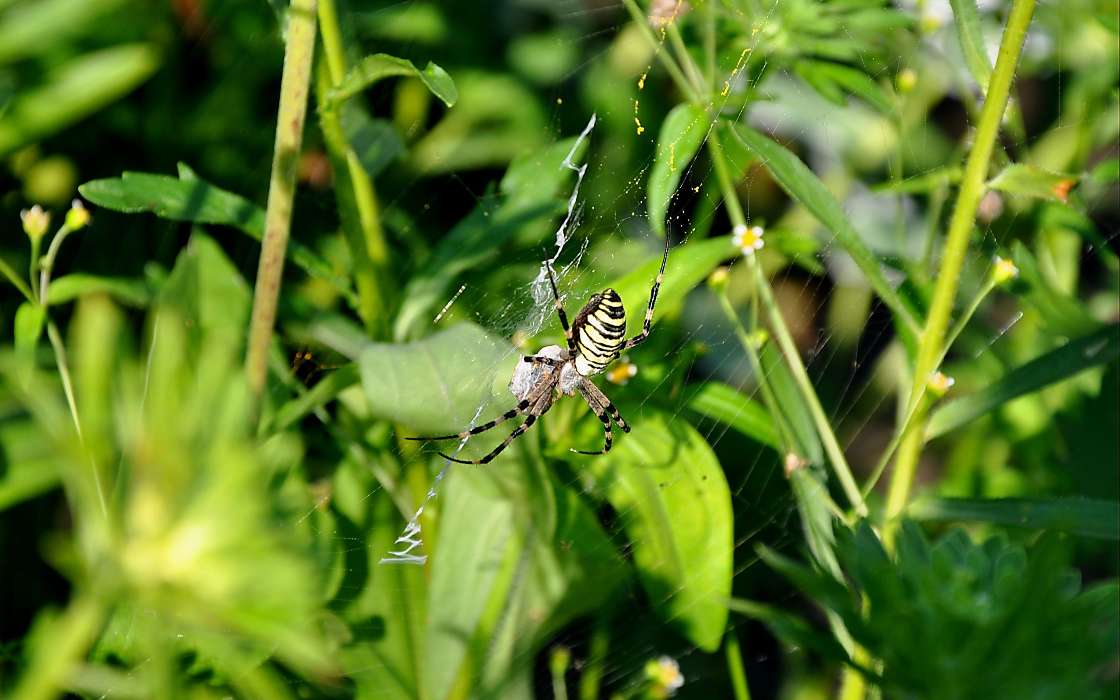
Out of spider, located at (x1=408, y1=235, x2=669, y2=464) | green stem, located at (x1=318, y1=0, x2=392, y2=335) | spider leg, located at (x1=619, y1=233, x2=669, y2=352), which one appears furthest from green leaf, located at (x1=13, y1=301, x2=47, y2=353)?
spider leg, located at (x1=619, y1=233, x2=669, y2=352)

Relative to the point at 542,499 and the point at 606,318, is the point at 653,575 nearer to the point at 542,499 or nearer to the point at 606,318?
the point at 542,499

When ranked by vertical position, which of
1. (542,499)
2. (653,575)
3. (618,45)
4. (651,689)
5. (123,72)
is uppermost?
(123,72)

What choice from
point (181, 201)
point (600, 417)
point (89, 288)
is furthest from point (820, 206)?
point (89, 288)

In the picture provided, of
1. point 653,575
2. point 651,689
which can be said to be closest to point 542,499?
point 653,575

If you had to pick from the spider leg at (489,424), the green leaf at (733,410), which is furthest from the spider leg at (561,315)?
the green leaf at (733,410)

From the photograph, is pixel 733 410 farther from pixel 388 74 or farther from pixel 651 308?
pixel 388 74
